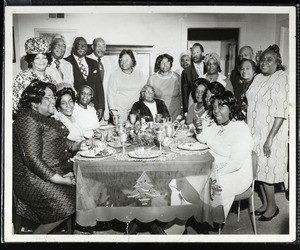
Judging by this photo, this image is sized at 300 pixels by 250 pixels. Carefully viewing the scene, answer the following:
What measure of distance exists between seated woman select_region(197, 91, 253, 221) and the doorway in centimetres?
16

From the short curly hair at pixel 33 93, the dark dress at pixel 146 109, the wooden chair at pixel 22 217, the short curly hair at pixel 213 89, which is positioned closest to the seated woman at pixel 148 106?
the dark dress at pixel 146 109

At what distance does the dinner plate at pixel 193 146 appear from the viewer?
200 cm

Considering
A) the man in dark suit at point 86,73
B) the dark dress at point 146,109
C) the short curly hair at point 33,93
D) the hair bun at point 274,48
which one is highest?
the hair bun at point 274,48

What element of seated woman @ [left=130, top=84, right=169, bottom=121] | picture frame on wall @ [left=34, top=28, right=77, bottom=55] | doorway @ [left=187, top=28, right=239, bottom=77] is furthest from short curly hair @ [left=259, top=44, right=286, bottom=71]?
picture frame on wall @ [left=34, top=28, right=77, bottom=55]

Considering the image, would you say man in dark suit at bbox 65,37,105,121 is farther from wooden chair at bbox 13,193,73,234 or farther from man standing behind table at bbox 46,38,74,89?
wooden chair at bbox 13,193,73,234

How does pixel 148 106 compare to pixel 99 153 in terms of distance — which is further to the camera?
pixel 148 106

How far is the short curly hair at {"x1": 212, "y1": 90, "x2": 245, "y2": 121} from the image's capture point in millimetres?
2066

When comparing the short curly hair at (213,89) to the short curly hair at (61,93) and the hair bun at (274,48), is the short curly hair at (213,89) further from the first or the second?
the short curly hair at (61,93)

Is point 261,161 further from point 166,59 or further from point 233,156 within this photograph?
point 166,59

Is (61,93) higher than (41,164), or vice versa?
(61,93)

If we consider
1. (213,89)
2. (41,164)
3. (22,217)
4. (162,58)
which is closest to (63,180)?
(41,164)

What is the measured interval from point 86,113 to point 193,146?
56 centimetres

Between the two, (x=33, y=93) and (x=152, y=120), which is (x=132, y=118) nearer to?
(x=152, y=120)

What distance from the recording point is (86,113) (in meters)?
2.05
